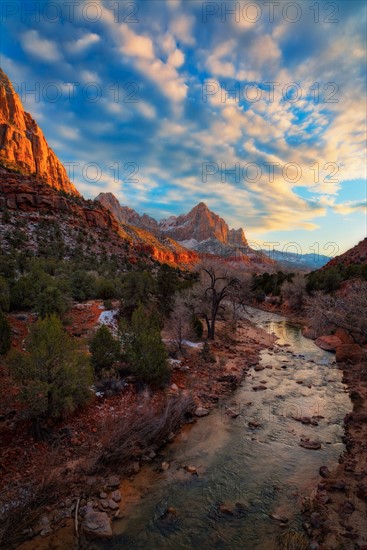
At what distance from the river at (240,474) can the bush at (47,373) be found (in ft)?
10.2

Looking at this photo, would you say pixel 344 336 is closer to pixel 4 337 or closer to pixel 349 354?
pixel 349 354

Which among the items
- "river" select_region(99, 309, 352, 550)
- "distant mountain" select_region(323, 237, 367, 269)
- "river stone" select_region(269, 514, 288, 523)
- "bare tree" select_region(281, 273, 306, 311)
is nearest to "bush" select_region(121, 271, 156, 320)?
"river" select_region(99, 309, 352, 550)

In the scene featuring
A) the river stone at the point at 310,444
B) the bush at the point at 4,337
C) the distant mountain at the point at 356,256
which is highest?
the distant mountain at the point at 356,256

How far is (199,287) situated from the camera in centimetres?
2952

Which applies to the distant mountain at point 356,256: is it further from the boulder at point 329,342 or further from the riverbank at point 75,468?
the riverbank at point 75,468

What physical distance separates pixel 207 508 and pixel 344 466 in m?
4.47

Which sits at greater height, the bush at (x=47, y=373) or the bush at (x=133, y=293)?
the bush at (x=133, y=293)

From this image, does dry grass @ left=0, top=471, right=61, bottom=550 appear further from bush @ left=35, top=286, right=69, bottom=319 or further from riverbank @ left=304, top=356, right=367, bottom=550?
bush @ left=35, top=286, right=69, bottom=319

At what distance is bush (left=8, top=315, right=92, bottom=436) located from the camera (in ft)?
27.9

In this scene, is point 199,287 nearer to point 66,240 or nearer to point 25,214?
point 66,240

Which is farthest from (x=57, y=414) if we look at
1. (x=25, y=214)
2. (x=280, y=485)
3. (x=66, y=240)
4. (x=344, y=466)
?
(x=25, y=214)

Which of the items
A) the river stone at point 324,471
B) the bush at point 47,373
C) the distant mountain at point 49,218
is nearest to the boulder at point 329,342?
the river stone at point 324,471

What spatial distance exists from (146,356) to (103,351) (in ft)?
6.06

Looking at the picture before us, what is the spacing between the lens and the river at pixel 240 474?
21.5 ft
